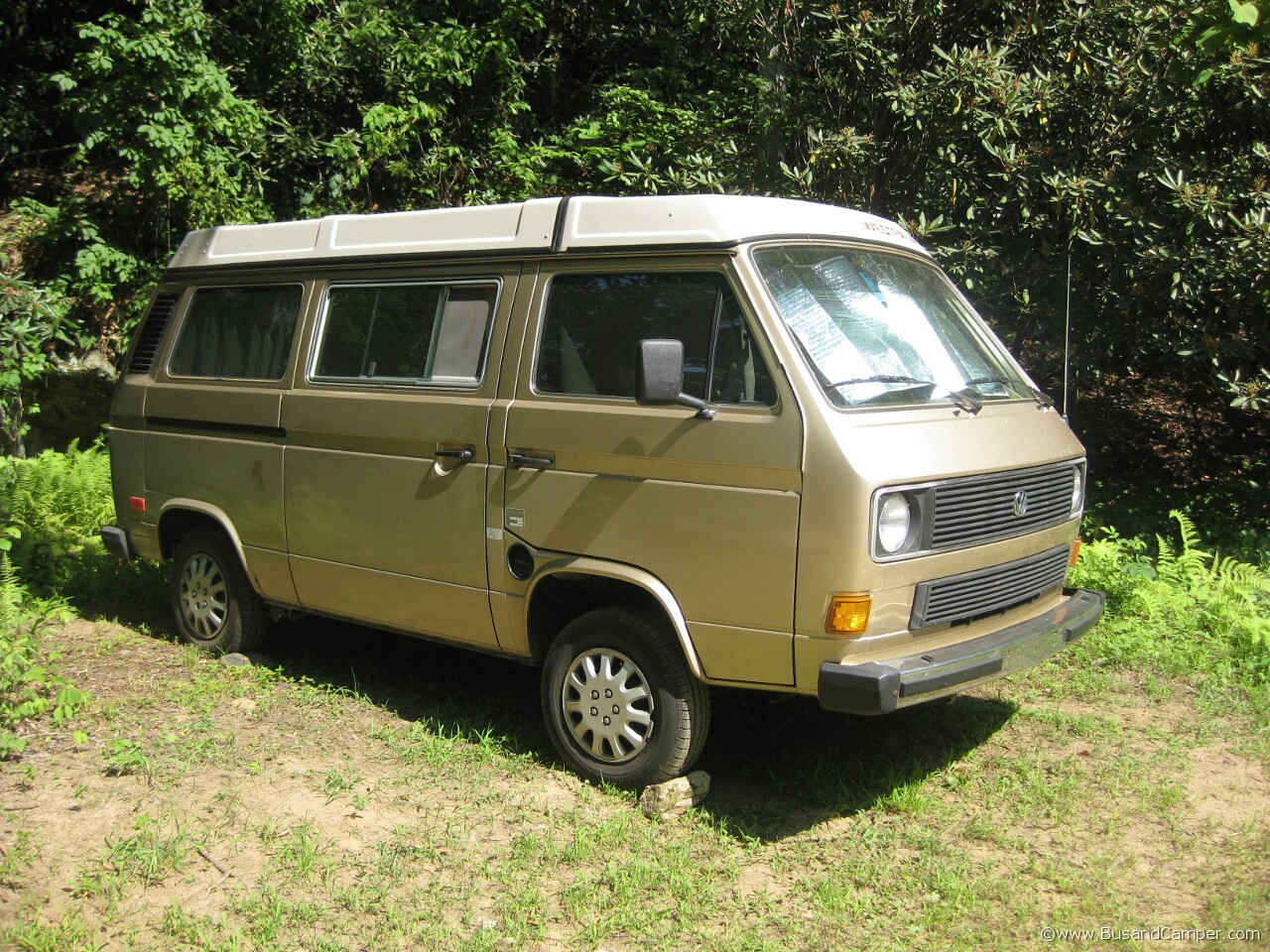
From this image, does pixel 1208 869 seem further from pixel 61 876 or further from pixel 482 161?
pixel 482 161

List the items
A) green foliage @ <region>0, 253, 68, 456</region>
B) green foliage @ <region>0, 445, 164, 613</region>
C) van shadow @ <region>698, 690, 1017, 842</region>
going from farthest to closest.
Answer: green foliage @ <region>0, 445, 164, 613</region> < green foliage @ <region>0, 253, 68, 456</region> < van shadow @ <region>698, 690, 1017, 842</region>

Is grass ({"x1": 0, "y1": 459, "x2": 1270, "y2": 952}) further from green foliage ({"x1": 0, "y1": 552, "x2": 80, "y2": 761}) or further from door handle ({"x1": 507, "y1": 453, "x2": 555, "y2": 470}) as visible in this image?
door handle ({"x1": 507, "y1": 453, "x2": 555, "y2": 470})

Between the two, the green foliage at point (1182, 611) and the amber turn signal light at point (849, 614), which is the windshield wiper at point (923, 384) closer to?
the amber turn signal light at point (849, 614)

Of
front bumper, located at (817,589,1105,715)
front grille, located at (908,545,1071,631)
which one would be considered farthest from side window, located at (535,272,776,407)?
front bumper, located at (817,589,1105,715)

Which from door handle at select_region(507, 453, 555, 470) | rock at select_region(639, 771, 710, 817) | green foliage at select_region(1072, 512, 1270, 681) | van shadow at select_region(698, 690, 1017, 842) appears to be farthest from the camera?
green foliage at select_region(1072, 512, 1270, 681)

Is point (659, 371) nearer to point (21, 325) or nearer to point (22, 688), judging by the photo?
point (22, 688)

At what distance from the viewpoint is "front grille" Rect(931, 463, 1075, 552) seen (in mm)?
4332

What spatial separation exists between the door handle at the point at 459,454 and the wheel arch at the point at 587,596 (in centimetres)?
64

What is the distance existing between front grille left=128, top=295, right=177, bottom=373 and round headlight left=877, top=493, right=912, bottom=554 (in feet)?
15.7

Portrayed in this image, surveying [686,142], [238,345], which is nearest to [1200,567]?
[686,142]

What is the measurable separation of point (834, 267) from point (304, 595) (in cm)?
331

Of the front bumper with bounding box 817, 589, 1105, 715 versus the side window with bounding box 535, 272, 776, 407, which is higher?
the side window with bounding box 535, 272, 776, 407

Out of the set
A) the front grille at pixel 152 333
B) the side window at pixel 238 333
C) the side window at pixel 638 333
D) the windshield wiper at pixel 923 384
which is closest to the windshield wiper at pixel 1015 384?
the windshield wiper at pixel 923 384

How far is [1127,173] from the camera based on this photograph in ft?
25.9
